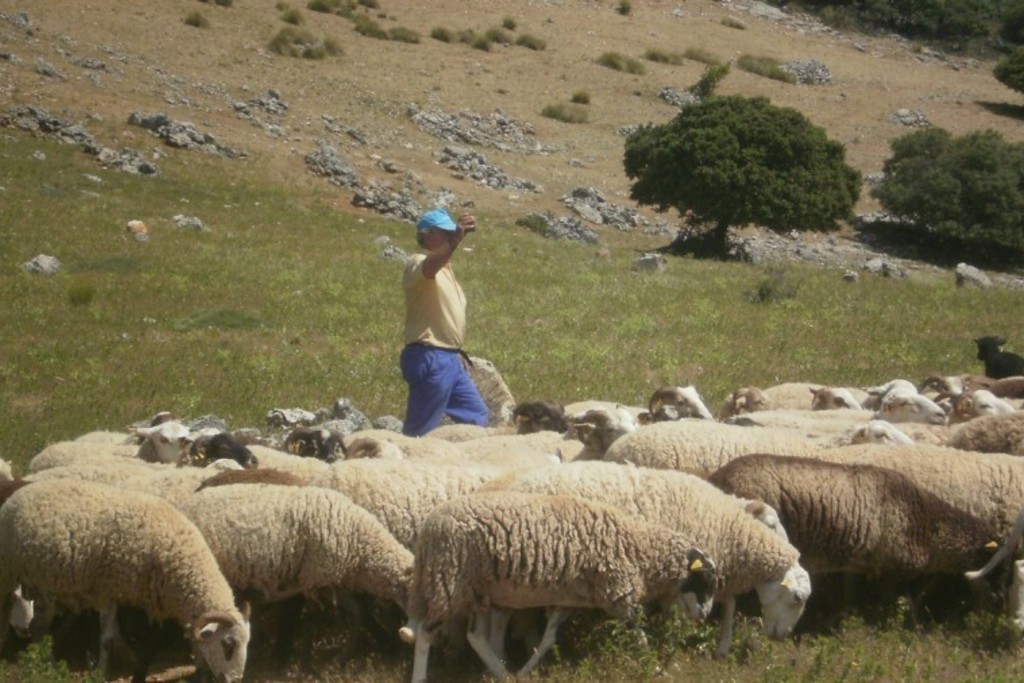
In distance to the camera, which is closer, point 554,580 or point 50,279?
point 554,580

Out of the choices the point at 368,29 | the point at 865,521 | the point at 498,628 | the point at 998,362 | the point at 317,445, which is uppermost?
the point at 865,521

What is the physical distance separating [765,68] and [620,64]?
25.8 ft

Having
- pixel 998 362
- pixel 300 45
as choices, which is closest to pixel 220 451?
pixel 998 362

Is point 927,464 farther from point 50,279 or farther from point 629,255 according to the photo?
point 629,255

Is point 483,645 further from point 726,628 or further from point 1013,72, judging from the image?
point 1013,72

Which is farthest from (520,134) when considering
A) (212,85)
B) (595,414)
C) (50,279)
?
(595,414)

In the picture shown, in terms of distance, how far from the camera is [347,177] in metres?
33.5

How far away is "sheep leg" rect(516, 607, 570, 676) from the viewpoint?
289 inches

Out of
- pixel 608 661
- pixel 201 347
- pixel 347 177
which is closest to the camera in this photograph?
pixel 608 661

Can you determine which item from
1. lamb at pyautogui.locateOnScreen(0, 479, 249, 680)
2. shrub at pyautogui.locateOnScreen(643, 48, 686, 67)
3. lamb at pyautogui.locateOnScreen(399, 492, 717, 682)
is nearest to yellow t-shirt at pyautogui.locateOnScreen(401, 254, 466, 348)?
lamb at pyautogui.locateOnScreen(0, 479, 249, 680)

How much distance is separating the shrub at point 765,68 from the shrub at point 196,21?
25702 millimetres

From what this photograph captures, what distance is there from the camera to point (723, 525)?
798 cm

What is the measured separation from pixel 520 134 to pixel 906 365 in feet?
89.8

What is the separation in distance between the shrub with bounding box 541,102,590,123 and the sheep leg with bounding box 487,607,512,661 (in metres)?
41.1
